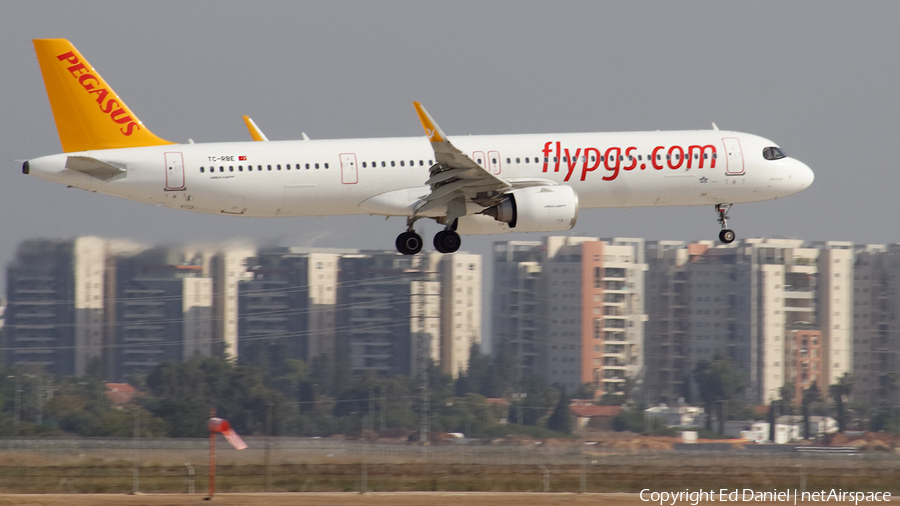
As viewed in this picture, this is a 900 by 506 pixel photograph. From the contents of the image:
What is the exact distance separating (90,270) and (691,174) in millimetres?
39955

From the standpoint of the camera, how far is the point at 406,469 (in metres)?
35.5

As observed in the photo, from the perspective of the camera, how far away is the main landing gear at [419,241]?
37.4 metres

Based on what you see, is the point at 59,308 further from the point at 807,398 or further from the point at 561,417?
the point at 807,398

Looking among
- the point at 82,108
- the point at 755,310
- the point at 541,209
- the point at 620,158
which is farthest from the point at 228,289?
the point at 755,310

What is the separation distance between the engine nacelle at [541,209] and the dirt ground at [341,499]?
9.04 metres

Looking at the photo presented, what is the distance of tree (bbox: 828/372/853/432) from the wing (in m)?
48.0

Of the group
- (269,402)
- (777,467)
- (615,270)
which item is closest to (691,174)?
(777,467)

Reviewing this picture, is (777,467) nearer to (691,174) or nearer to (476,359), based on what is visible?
(691,174)

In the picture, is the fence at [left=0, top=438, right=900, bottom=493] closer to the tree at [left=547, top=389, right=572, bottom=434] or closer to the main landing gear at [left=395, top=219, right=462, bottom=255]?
the main landing gear at [left=395, top=219, right=462, bottom=255]

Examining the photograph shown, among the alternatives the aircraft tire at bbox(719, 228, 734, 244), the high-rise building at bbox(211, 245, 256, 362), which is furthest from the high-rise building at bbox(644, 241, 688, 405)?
the aircraft tire at bbox(719, 228, 734, 244)

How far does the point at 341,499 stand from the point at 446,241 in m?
11.3

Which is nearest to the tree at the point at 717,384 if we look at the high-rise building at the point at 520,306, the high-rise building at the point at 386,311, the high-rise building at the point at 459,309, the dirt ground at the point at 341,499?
the high-rise building at the point at 520,306

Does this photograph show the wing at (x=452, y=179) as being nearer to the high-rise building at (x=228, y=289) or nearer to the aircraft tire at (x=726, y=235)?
the aircraft tire at (x=726, y=235)

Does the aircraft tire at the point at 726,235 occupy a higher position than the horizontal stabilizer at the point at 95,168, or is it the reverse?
the horizontal stabilizer at the point at 95,168
